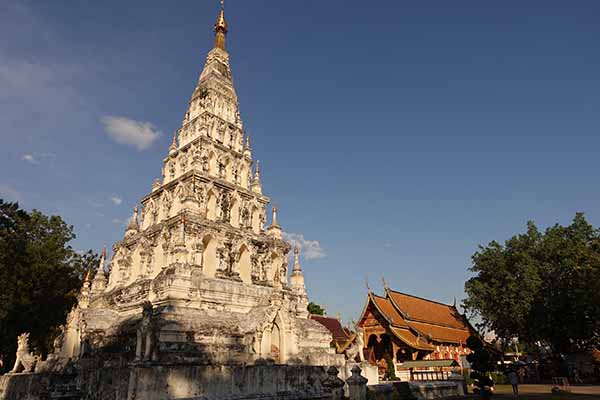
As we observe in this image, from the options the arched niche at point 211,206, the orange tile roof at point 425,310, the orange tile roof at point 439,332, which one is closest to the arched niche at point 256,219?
the arched niche at point 211,206

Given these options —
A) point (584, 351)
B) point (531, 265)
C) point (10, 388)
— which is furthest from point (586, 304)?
point (10, 388)

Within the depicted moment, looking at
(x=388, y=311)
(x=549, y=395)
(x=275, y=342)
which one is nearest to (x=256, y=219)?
(x=275, y=342)

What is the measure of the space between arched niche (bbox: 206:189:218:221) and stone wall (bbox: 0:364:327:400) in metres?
9.75

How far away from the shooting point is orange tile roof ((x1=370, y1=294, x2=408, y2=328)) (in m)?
28.6

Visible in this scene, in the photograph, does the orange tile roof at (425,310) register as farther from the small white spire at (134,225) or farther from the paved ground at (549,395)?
the small white spire at (134,225)

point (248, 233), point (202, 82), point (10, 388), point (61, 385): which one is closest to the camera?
point (61, 385)

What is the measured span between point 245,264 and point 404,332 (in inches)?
501

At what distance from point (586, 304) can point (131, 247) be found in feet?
91.7

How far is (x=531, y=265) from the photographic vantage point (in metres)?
28.5

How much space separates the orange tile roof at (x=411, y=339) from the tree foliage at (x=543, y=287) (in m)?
5.77

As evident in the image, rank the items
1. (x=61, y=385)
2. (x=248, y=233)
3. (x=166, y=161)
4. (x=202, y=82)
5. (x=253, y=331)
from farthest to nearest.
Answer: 1. (x=202, y=82)
2. (x=166, y=161)
3. (x=248, y=233)
4. (x=253, y=331)
5. (x=61, y=385)

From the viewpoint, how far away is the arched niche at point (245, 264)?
23.4 meters

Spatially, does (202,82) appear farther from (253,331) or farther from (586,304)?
(586,304)

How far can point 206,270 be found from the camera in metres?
21.8
